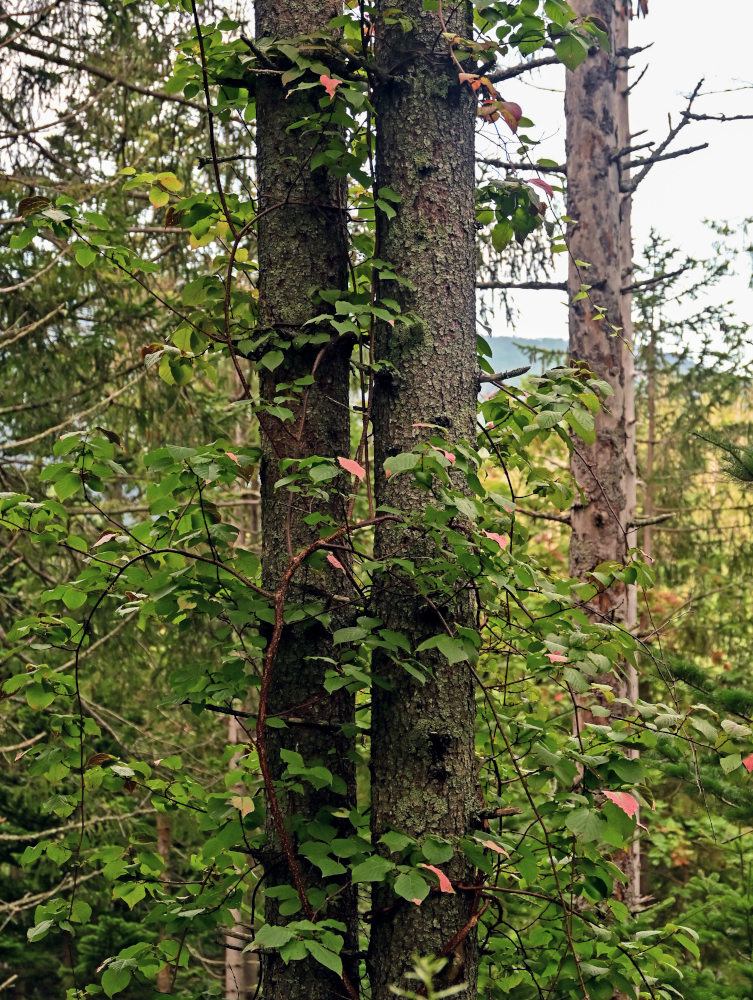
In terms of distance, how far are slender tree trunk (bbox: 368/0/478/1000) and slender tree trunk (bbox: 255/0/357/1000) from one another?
6.4 inches

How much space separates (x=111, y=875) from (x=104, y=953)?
31.0 feet

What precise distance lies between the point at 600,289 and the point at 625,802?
437cm

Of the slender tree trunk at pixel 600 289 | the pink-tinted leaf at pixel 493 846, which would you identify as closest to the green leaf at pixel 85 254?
the pink-tinted leaf at pixel 493 846

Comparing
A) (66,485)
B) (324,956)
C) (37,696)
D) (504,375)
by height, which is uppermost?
(504,375)

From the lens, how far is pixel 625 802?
1.85 metres

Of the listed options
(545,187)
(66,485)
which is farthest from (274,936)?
(545,187)

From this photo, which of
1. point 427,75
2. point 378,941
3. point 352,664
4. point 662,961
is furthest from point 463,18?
point 662,961

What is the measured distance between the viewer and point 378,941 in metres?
2.06

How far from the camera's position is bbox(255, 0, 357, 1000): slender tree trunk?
2.27 metres

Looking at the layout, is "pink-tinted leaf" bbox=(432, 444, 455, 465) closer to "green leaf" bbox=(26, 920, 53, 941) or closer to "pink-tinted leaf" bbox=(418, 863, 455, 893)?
"pink-tinted leaf" bbox=(418, 863, 455, 893)

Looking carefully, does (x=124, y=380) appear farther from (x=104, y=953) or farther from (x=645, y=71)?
(x=104, y=953)

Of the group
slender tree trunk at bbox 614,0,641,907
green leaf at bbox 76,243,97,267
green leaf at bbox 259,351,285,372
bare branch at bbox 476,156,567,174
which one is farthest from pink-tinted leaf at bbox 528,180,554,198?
slender tree trunk at bbox 614,0,641,907

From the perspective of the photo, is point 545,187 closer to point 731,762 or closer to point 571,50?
point 571,50

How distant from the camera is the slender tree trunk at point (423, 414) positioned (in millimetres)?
2051
